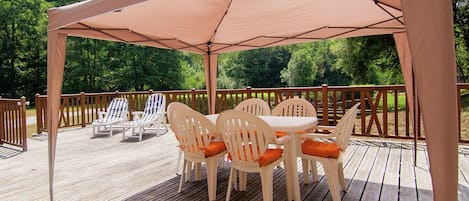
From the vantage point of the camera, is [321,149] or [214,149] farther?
[214,149]

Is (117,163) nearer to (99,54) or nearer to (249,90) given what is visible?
(249,90)

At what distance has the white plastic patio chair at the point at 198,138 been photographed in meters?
2.76

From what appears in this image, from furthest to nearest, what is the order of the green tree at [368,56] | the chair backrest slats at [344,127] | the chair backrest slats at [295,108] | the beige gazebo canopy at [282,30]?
the green tree at [368,56]
the chair backrest slats at [295,108]
the chair backrest slats at [344,127]
the beige gazebo canopy at [282,30]

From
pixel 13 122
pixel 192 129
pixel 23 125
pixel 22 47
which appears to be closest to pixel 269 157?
pixel 192 129

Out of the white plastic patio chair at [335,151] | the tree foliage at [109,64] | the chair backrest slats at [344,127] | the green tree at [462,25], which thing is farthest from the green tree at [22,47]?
the green tree at [462,25]


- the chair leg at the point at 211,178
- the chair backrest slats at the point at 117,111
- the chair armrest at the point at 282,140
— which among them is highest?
the chair backrest slats at the point at 117,111

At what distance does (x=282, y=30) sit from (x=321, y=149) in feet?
7.36

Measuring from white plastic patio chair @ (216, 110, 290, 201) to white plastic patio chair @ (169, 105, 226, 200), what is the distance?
289mm

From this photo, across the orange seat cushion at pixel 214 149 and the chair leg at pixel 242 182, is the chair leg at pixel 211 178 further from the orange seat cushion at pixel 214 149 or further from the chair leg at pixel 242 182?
the chair leg at pixel 242 182

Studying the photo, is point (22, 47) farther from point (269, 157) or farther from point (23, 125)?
point (269, 157)

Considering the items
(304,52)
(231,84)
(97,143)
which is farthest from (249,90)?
(231,84)

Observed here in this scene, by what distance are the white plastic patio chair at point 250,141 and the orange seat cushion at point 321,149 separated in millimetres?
344

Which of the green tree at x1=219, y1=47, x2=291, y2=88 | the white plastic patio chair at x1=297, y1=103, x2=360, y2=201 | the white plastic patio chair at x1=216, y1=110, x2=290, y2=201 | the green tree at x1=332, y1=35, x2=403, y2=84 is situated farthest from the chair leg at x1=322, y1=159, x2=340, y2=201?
the green tree at x1=219, y1=47, x2=291, y2=88

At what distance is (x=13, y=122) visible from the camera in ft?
18.1
